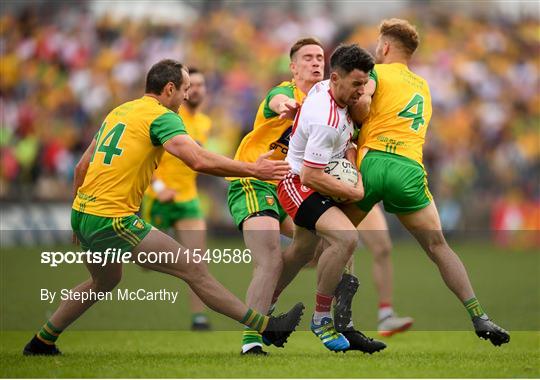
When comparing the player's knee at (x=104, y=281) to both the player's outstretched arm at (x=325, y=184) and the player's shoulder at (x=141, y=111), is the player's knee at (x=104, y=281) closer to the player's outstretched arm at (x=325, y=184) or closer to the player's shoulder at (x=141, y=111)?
the player's shoulder at (x=141, y=111)

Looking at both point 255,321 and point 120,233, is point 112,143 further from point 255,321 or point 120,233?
point 255,321

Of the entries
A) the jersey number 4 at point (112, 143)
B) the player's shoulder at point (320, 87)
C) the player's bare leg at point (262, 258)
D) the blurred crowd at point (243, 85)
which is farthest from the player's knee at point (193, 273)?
the blurred crowd at point (243, 85)

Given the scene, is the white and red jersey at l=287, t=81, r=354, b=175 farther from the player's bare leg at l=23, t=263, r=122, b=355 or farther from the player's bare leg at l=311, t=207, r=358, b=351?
the player's bare leg at l=23, t=263, r=122, b=355

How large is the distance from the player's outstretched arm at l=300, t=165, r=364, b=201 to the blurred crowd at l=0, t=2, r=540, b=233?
48.8 ft

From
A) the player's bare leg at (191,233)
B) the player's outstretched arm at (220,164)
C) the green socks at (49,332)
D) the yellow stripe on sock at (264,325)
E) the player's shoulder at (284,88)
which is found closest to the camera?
the player's outstretched arm at (220,164)

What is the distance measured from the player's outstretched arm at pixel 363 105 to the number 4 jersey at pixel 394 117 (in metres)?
0.08

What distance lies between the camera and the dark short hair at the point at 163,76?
805cm

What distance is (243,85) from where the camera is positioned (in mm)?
25734

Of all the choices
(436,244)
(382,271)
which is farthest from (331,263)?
(382,271)

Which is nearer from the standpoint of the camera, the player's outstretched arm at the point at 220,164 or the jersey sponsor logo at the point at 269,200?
the player's outstretched arm at the point at 220,164

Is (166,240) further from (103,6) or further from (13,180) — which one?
(103,6)

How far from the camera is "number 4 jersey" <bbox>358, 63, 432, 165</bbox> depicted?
8227mm

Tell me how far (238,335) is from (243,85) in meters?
15.9

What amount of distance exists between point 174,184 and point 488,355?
4.62m
